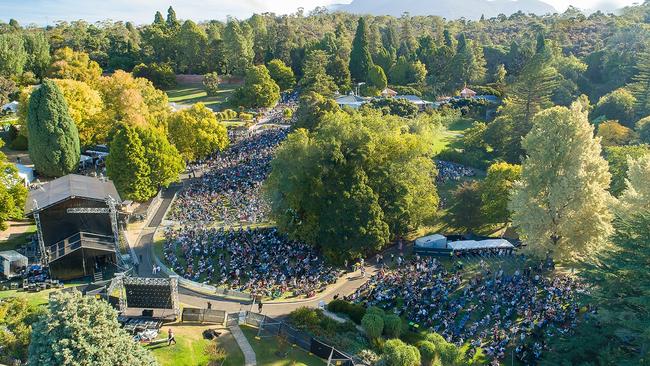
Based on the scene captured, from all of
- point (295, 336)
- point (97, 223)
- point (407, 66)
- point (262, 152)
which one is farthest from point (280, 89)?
point (295, 336)

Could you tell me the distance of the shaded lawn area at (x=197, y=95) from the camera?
2882 inches

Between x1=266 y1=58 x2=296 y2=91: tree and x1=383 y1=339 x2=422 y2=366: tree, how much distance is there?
62.4 m

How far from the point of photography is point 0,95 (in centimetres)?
5984

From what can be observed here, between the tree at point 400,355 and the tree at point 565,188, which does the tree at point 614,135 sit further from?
the tree at point 400,355

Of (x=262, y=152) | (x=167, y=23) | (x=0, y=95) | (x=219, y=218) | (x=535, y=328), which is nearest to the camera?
(x=535, y=328)

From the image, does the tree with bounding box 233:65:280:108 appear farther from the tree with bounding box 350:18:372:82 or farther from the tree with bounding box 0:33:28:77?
the tree with bounding box 0:33:28:77

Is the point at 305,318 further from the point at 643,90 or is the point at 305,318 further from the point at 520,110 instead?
the point at 643,90

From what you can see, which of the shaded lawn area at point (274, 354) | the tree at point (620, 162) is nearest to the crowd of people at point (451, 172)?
the tree at point (620, 162)

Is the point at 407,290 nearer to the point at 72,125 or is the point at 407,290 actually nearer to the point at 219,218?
the point at 219,218

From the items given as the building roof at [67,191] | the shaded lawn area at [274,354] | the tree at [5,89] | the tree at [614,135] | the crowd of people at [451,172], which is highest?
the tree at [5,89]

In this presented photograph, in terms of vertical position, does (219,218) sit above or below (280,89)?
below

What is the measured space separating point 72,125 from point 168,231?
16744mm

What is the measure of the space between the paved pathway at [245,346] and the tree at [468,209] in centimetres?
1967

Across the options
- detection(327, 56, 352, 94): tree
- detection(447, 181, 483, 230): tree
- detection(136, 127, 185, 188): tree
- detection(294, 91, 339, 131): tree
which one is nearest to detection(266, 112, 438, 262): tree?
detection(447, 181, 483, 230): tree
